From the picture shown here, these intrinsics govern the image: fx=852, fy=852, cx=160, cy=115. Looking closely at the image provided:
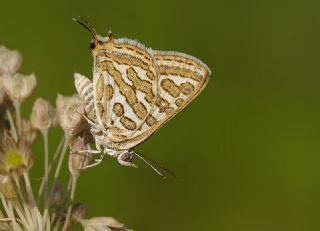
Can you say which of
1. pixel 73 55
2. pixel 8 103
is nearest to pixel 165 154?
pixel 73 55

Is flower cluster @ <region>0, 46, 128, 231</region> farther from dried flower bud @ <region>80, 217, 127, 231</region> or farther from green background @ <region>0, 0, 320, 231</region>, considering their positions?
green background @ <region>0, 0, 320, 231</region>

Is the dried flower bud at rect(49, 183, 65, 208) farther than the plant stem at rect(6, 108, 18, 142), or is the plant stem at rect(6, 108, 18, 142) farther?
the plant stem at rect(6, 108, 18, 142)

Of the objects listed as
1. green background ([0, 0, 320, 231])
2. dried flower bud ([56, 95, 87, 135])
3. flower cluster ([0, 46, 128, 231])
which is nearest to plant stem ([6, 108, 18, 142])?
flower cluster ([0, 46, 128, 231])

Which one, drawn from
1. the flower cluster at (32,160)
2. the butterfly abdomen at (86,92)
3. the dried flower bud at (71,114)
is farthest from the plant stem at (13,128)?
the butterfly abdomen at (86,92)

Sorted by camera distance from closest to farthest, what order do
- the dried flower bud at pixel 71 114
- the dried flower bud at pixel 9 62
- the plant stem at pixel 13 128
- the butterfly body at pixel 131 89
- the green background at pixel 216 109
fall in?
the plant stem at pixel 13 128, the dried flower bud at pixel 71 114, the butterfly body at pixel 131 89, the dried flower bud at pixel 9 62, the green background at pixel 216 109

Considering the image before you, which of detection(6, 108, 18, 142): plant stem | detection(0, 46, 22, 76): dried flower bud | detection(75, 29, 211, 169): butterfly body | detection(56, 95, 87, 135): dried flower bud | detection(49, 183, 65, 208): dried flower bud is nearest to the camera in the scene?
detection(49, 183, 65, 208): dried flower bud

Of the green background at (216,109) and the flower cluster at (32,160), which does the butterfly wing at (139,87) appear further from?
the green background at (216,109)

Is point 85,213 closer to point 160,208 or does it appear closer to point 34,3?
point 160,208

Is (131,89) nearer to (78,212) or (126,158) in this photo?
(126,158)
